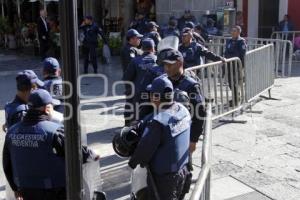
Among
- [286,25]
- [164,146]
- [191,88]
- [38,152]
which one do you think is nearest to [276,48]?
[286,25]

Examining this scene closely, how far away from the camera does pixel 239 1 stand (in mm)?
18328

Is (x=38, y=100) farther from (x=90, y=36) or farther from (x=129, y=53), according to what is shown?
(x=90, y=36)

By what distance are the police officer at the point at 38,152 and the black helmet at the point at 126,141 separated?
0.79 ft

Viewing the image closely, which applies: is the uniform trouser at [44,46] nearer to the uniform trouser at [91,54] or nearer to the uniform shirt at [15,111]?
the uniform trouser at [91,54]

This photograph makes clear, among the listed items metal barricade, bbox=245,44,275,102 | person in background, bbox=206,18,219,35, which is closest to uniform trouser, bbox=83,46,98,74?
person in background, bbox=206,18,219,35

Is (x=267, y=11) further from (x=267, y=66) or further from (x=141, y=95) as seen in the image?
(x=141, y=95)

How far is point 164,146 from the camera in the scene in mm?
4133

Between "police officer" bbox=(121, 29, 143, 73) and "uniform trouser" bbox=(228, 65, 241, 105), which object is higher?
"police officer" bbox=(121, 29, 143, 73)

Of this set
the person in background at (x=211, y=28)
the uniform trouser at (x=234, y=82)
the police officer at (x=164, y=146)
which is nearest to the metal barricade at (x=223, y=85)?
the uniform trouser at (x=234, y=82)

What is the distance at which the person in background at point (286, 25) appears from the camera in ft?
55.4

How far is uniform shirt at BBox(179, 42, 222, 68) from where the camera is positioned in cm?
868

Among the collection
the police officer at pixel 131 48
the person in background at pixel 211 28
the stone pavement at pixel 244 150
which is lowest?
the stone pavement at pixel 244 150

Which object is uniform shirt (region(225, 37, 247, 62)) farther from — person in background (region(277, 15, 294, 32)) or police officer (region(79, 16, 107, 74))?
person in background (region(277, 15, 294, 32))

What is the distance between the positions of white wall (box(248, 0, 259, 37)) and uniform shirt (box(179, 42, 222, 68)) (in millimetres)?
10216
